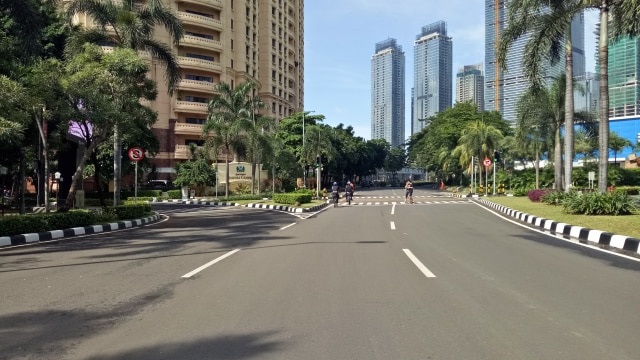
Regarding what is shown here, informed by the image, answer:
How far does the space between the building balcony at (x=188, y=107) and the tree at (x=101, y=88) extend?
39067 mm

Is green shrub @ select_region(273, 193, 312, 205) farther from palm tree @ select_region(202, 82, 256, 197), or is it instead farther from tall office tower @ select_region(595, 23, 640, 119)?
Result: tall office tower @ select_region(595, 23, 640, 119)

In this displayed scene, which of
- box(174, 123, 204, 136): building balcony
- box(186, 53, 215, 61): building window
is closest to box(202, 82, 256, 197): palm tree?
box(174, 123, 204, 136): building balcony

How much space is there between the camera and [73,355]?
4.08 meters

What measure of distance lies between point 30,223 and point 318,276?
1005 cm

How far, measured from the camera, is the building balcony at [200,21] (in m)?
55.8

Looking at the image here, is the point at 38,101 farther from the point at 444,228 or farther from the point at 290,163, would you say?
the point at 290,163

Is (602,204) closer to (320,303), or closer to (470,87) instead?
(320,303)

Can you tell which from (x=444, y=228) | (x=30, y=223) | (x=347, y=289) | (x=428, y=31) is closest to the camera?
(x=347, y=289)

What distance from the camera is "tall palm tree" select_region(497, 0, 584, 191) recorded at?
2130 cm

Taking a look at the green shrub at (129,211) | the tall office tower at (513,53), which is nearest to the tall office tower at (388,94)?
the tall office tower at (513,53)

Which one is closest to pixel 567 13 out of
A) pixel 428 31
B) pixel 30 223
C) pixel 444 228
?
pixel 444 228

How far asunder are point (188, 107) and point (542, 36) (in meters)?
43.0

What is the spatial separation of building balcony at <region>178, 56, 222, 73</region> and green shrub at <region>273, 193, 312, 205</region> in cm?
3040

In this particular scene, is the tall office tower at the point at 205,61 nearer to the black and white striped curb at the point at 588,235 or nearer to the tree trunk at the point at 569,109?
the tree trunk at the point at 569,109
